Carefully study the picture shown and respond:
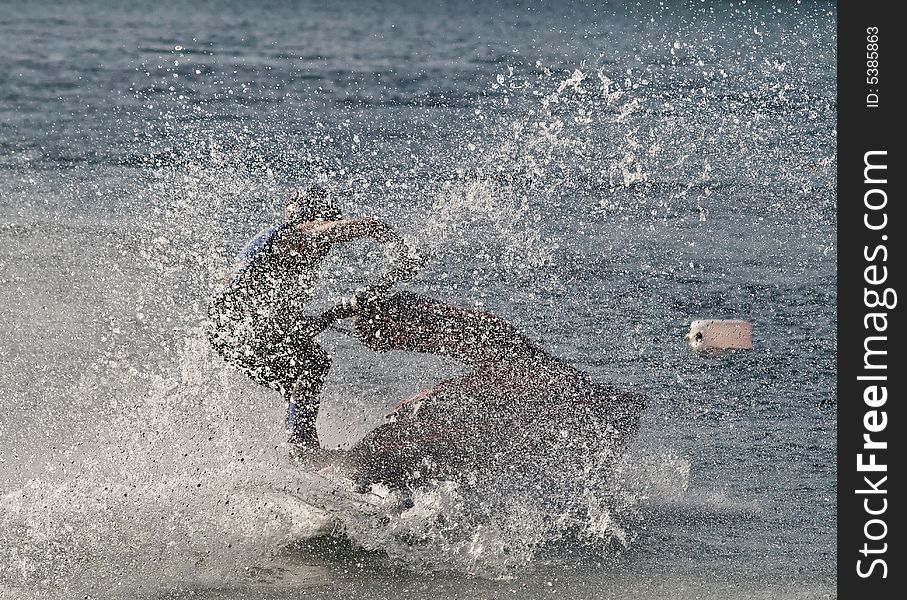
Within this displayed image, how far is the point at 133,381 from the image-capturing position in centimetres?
747

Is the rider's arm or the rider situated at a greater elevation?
the rider's arm

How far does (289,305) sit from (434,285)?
2674 mm

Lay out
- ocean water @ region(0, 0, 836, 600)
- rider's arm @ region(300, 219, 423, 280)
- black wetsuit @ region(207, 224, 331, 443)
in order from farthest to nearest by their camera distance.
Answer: ocean water @ region(0, 0, 836, 600) → black wetsuit @ region(207, 224, 331, 443) → rider's arm @ region(300, 219, 423, 280)

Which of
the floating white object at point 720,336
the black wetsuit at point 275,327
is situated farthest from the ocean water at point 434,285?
the black wetsuit at point 275,327

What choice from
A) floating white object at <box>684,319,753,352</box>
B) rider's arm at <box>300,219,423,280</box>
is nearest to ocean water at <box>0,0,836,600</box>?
floating white object at <box>684,319,753,352</box>

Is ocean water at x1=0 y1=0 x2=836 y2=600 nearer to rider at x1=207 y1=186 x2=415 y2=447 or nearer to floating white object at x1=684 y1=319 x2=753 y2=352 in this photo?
floating white object at x1=684 y1=319 x2=753 y2=352

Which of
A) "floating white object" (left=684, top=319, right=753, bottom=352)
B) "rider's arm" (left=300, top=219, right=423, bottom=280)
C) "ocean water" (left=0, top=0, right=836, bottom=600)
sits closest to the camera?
"rider's arm" (left=300, top=219, right=423, bottom=280)

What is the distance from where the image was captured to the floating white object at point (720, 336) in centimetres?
736

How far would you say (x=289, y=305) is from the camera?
6.04 m

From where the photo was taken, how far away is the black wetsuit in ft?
19.5

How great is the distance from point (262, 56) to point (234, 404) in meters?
8.59

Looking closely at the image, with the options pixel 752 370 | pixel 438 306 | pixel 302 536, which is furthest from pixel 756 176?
pixel 302 536

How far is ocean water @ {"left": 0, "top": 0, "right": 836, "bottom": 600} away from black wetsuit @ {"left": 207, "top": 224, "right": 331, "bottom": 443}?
524 millimetres

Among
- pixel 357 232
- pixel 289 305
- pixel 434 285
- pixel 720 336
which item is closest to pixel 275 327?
pixel 289 305
